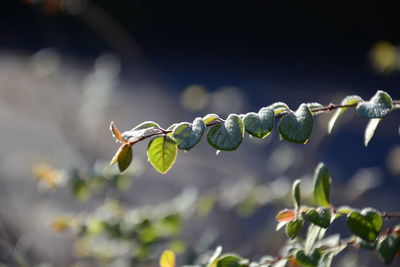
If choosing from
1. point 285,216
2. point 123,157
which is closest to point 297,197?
point 285,216

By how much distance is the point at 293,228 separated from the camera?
614mm

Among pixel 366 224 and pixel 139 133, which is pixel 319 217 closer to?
pixel 366 224

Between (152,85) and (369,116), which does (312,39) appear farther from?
(369,116)

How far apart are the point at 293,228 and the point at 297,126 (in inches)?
5.5

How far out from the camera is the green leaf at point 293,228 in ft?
2.01

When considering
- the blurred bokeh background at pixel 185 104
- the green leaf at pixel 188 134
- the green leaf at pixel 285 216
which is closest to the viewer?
the green leaf at pixel 188 134

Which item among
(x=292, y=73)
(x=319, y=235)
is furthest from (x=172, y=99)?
(x=319, y=235)

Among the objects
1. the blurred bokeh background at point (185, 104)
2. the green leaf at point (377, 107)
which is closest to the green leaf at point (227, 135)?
the green leaf at point (377, 107)

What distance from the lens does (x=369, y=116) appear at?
56 centimetres

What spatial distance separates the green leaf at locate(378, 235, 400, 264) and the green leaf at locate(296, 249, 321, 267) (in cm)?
8

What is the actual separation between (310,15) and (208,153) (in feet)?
8.09

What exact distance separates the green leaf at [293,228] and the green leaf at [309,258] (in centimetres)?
4

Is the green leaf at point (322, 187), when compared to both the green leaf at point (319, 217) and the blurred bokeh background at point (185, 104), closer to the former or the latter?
the green leaf at point (319, 217)

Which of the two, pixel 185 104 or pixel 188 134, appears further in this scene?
pixel 185 104
